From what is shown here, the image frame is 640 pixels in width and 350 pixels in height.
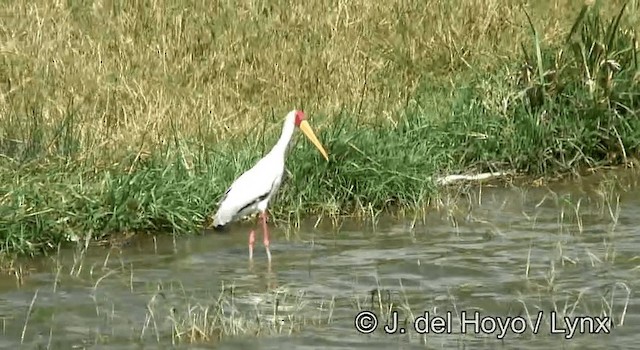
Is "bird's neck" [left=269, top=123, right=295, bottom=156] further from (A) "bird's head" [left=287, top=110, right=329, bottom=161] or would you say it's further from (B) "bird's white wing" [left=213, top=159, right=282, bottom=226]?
(B) "bird's white wing" [left=213, top=159, right=282, bottom=226]

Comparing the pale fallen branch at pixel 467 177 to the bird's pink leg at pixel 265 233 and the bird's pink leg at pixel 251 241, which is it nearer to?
the bird's pink leg at pixel 265 233

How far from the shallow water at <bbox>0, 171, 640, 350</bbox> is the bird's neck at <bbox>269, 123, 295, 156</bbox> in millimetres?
562

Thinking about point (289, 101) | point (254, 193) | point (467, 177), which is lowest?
point (254, 193)

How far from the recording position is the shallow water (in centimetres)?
645

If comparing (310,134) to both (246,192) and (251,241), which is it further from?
(251,241)

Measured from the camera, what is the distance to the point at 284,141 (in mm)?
8500

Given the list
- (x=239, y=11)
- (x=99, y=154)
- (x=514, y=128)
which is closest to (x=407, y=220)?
(x=514, y=128)

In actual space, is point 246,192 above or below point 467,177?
below

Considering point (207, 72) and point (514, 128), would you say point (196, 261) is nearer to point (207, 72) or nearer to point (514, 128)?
point (514, 128)

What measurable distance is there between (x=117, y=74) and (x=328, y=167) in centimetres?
298

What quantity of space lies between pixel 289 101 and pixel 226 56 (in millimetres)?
1216

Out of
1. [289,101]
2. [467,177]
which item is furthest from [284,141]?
[289,101]

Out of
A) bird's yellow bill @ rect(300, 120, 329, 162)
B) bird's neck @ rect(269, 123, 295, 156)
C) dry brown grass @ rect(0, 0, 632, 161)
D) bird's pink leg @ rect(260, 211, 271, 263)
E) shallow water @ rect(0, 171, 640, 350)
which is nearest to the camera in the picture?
shallow water @ rect(0, 171, 640, 350)

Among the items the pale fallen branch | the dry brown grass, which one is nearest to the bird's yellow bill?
the pale fallen branch
